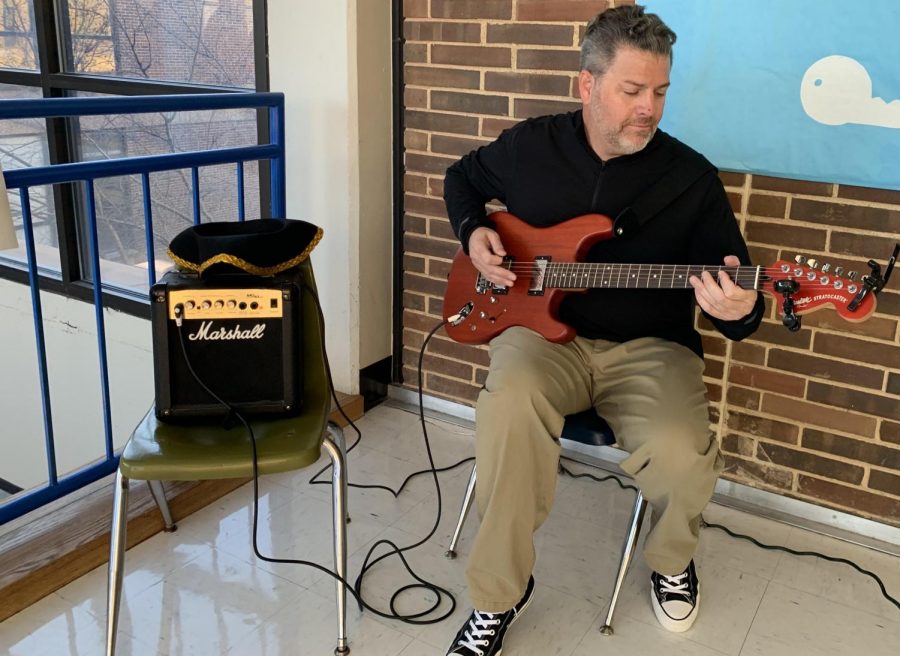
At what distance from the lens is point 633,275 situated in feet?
5.72

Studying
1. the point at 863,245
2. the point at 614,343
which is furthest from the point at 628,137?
the point at 863,245

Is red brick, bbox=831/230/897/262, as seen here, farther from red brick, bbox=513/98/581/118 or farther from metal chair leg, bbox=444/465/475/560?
metal chair leg, bbox=444/465/475/560

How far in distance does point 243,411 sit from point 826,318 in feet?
4.71

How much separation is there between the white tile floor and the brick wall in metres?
0.20

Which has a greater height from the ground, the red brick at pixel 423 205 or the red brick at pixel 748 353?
the red brick at pixel 423 205

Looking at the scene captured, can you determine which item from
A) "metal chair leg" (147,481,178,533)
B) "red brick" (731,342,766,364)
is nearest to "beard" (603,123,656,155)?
"red brick" (731,342,766,364)

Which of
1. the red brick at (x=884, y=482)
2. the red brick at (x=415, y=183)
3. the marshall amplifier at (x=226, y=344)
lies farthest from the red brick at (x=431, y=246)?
the red brick at (x=884, y=482)

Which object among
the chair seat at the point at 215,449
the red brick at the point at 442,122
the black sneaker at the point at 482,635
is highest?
the red brick at the point at 442,122

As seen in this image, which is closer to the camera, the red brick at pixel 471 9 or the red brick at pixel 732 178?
the red brick at pixel 732 178

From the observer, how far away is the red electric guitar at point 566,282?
5.00 ft

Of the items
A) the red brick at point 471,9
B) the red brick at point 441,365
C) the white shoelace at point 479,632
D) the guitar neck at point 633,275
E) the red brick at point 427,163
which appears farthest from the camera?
the red brick at point 441,365

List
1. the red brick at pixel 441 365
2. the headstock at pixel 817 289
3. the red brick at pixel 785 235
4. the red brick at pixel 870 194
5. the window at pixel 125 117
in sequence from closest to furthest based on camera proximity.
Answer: the headstock at pixel 817 289, the red brick at pixel 870 194, the red brick at pixel 785 235, the red brick at pixel 441 365, the window at pixel 125 117

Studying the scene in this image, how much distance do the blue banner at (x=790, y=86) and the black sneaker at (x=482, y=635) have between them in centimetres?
124

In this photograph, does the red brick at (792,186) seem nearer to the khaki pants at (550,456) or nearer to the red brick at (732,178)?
the red brick at (732,178)
